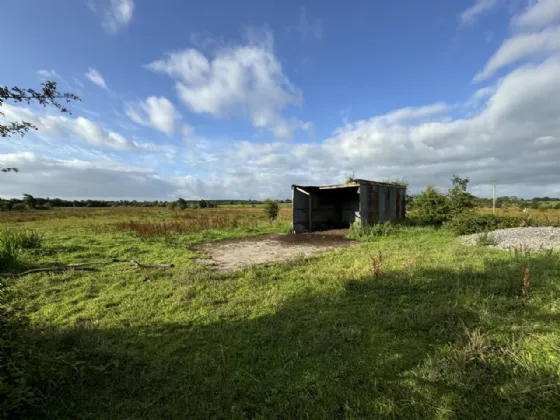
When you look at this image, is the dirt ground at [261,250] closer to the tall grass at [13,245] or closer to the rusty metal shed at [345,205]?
the rusty metal shed at [345,205]

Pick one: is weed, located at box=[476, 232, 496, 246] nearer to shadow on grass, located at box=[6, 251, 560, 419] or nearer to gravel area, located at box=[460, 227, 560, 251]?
gravel area, located at box=[460, 227, 560, 251]

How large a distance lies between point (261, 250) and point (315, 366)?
282 inches

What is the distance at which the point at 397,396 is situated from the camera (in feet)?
7.36

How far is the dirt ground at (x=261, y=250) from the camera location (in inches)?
309

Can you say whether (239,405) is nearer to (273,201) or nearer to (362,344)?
(362,344)

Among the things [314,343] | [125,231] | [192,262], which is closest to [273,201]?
[125,231]

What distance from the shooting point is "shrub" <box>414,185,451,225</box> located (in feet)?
50.9

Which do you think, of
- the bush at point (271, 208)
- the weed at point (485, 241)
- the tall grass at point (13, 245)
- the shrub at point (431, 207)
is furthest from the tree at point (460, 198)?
the tall grass at point (13, 245)

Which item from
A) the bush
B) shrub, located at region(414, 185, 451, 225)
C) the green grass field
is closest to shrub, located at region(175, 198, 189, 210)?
the bush

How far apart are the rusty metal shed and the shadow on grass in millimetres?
8963

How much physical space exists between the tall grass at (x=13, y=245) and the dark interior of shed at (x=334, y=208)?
12985 mm

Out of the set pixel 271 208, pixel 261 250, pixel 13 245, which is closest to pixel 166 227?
pixel 13 245

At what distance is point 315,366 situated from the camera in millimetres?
2717

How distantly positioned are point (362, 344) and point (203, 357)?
188 centimetres
